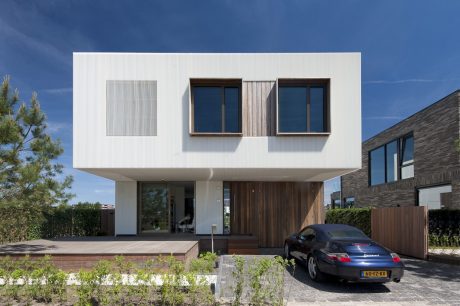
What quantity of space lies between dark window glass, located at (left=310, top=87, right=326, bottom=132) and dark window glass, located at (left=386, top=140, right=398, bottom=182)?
538 inches

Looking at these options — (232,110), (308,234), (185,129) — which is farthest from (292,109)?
(308,234)

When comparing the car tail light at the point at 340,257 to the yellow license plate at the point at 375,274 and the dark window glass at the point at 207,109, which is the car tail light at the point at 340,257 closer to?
the yellow license plate at the point at 375,274

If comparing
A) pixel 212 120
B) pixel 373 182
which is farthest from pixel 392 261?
pixel 373 182

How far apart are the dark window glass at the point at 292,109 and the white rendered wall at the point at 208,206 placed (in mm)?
4398

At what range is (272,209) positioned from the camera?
1301 centimetres

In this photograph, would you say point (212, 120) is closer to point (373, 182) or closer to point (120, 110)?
point (120, 110)

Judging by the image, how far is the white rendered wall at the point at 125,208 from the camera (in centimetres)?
1225

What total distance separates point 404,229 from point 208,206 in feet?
23.6

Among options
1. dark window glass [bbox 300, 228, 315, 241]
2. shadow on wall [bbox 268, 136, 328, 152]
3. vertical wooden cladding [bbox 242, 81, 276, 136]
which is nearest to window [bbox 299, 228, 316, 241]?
dark window glass [bbox 300, 228, 315, 241]

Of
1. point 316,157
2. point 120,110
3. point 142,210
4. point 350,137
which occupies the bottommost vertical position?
point 142,210

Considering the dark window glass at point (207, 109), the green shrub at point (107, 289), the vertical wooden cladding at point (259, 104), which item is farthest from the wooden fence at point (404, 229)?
the green shrub at point (107, 289)

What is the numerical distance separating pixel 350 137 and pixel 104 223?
12129 mm

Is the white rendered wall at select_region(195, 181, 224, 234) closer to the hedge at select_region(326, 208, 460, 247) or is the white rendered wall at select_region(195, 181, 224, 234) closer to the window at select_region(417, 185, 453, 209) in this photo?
the hedge at select_region(326, 208, 460, 247)

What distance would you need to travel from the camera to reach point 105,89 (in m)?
9.30
